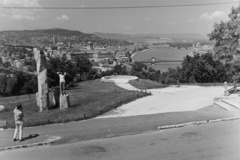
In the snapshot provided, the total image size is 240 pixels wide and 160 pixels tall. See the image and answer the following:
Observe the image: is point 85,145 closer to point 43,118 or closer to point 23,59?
point 43,118

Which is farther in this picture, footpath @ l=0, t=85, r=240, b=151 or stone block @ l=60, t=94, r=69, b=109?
stone block @ l=60, t=94, r=69, b=109

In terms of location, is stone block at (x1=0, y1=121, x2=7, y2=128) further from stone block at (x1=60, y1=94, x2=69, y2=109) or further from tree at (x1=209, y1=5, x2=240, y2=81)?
tree at (x1=209, y1=5, x2=240, y2=81)

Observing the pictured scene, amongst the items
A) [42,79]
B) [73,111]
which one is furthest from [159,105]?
[42,79]

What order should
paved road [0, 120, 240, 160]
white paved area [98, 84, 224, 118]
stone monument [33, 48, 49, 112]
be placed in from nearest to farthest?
1. paved road [0, 120, 240, 160]
2. stone monument [33, 48, 49, 112]
3. white paved area [98, 84, 224, 118]

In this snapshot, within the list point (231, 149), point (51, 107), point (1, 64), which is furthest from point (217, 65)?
point (1, 64)

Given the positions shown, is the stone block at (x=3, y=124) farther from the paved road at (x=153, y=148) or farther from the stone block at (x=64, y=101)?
the paved road at (x=153, y=148)

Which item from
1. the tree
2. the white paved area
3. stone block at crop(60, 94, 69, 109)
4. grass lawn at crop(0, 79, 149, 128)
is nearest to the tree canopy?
the tree

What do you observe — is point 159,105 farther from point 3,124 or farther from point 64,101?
point 3,124
